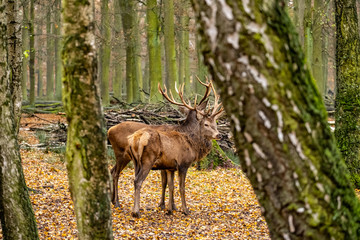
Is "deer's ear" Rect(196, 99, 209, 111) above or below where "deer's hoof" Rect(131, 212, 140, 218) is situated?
above

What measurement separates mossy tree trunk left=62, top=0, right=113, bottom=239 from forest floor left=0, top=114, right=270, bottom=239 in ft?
9.31

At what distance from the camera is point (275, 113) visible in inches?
85.0

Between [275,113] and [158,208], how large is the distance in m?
6.66

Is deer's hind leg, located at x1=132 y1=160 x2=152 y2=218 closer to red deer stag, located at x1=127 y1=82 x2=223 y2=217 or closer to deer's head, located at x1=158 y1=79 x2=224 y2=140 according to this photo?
red deer stag, located at x1=127 y1=82 x2=223 y2=217

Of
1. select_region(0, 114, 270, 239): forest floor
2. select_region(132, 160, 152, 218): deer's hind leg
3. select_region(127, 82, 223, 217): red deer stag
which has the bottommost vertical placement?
select_region(0, 114, 270, 239): forest floor

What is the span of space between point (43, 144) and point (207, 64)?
11691 mm

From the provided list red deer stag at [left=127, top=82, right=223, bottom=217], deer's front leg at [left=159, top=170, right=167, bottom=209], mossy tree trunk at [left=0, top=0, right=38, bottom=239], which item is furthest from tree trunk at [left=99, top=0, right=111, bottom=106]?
mossy tree trunk at [left=0, top=0, right=38, bottom=239]

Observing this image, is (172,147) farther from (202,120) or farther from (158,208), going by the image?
(158,208)

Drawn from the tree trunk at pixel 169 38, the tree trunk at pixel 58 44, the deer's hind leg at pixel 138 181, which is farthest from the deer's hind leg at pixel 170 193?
the tree trunk at pixel 58 44

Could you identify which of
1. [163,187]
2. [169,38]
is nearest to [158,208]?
[163,187]

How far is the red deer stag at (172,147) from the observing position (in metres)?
7.87

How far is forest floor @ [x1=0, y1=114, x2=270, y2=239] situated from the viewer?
698cm

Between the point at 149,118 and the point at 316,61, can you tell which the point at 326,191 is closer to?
the point at 149,118

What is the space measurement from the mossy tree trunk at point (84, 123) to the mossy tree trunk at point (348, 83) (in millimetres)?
6447
